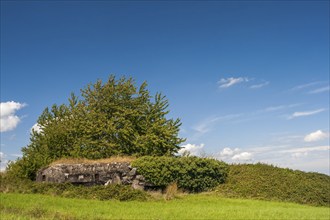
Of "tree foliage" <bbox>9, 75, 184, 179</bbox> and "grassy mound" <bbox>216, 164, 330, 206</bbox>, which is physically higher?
"tree foliage" <bbox>9, 75, 184, 179</bbox>

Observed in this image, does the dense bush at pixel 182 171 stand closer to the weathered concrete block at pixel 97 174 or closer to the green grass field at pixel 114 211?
the weathered concrete block at pixel 97 174

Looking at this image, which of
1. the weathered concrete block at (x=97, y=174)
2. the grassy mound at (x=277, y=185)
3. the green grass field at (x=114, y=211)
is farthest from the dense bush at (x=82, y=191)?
the grassy mound at (x=277, y=185)

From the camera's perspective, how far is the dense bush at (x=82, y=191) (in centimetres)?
2159

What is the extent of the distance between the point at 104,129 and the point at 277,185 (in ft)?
50.9

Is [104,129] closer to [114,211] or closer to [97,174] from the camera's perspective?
[97,174]

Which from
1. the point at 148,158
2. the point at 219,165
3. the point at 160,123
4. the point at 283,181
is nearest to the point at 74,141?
the point at 160,123

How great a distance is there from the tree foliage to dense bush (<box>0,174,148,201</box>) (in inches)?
292

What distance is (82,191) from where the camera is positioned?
894 inches

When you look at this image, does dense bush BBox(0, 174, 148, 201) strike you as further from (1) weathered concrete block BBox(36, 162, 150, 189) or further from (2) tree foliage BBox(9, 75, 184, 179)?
(2) tree foliage BBox(9, 75, 184, 179)

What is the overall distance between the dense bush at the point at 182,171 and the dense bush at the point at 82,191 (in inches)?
81.6

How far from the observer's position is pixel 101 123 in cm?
3322

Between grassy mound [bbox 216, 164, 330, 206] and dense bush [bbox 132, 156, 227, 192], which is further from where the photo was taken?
grassy mound [bbox 216, 164, 330, 206]

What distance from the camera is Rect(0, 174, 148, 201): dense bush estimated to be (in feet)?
70.8

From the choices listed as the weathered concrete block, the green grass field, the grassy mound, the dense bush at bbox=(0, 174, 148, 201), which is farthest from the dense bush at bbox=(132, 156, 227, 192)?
the green grass field
